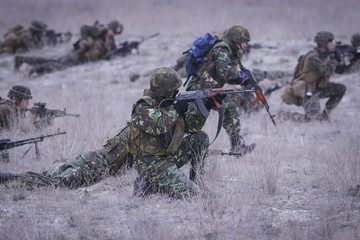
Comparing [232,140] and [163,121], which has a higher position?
[163,121]

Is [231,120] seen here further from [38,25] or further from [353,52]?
[38,25]

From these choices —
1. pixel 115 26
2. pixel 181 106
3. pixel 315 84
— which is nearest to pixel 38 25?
pixel 115 26

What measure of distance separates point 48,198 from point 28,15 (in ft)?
59.6

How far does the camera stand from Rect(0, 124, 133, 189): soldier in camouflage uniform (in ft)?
16.1

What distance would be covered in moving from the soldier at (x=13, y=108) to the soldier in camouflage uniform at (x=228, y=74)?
2.28 m

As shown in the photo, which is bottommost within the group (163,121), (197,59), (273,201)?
(273,201)

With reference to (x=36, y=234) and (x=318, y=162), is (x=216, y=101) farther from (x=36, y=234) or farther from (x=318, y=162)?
(x=36, y=234)

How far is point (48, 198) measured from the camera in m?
4.69

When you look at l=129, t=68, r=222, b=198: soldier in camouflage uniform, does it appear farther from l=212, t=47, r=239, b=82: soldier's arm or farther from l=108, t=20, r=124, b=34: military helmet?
l=108, t=20, r=124, b=34: military helmet

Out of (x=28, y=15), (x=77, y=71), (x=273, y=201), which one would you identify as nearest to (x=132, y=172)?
(x=273, y=201)

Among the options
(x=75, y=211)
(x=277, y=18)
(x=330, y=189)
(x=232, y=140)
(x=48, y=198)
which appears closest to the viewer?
(x=75, y=211)

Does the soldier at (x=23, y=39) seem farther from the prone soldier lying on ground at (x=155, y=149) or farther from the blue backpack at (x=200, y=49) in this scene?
the prone soldier lying on ground at (x=155, y=149)

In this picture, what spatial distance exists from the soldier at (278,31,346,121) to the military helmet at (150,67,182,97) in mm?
4409

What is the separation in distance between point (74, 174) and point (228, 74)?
8.08 feet
